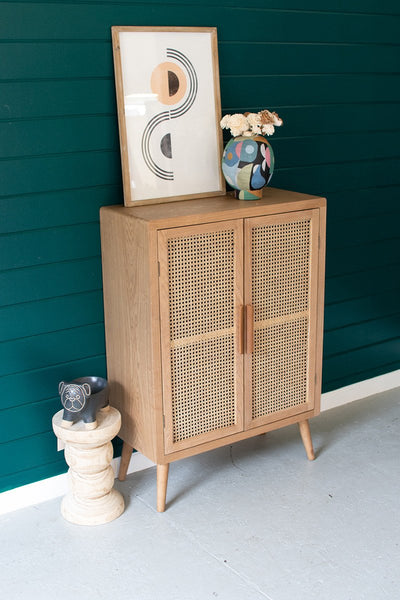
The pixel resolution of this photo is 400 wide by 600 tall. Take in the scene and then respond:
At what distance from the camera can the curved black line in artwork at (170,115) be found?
2701 millimetres

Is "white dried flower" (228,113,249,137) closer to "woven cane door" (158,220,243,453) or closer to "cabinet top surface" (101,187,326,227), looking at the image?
"cabinet top surface" (101,187,326,227)

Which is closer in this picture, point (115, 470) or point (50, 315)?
point (50, 315)

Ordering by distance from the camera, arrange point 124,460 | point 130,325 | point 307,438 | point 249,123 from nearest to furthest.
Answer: point 130,325 < point 249,123 < point 124,460 < point 307,438

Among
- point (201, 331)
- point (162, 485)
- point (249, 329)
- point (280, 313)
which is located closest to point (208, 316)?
point (201, 331)

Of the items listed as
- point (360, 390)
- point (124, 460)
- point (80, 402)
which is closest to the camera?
point (80, 402)

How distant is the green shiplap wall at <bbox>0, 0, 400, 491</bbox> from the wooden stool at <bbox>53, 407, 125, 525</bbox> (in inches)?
7.4

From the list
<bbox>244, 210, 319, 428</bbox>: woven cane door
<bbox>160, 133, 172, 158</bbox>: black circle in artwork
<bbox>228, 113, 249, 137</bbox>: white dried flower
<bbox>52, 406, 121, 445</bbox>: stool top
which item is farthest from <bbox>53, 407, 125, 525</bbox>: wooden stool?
<bbox>228, 113, 249, 137</bbox>: white dried flower

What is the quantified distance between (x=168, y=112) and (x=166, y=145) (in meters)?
0.11

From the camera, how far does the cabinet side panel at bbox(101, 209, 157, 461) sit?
253cm

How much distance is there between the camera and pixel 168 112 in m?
2.74

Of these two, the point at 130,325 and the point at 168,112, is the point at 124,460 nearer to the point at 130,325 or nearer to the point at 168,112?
the point at 130,325

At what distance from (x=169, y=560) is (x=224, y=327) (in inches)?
30.9

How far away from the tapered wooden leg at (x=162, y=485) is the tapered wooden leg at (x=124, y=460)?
208 millimetres

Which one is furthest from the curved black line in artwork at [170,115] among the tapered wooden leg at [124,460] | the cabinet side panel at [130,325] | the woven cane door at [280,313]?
the tapered wooden leg at [124,460]
